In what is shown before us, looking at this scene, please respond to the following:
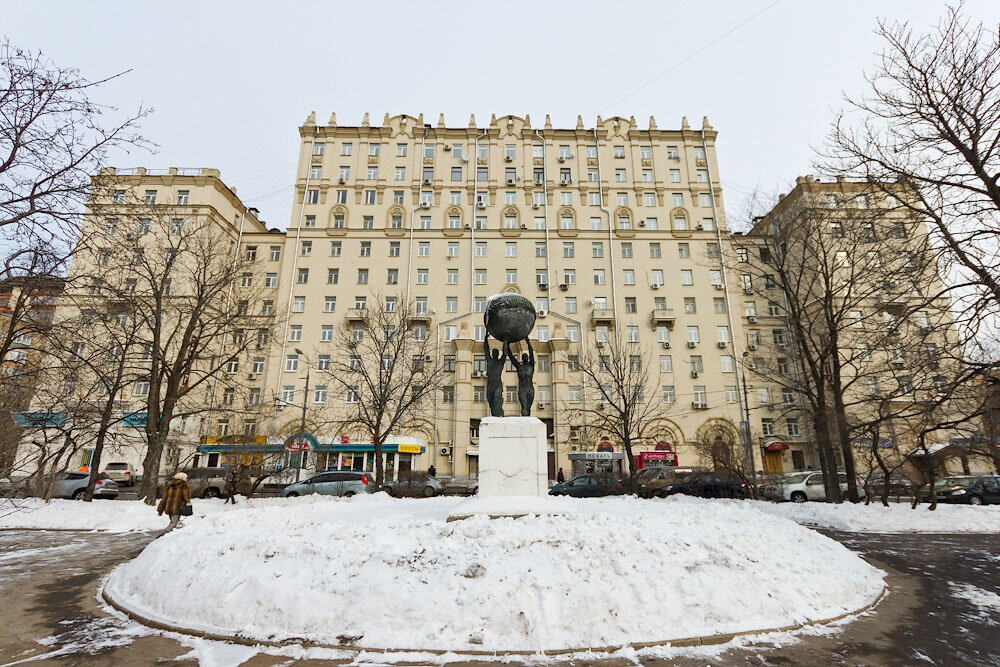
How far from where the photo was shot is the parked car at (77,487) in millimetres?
23875

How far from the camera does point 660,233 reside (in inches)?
1812

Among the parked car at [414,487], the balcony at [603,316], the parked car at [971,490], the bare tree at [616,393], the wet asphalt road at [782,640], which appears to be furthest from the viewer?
the balcony at [603,316]

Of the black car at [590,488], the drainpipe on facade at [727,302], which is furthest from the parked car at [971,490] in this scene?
the drainpipe on facade at [727,302]

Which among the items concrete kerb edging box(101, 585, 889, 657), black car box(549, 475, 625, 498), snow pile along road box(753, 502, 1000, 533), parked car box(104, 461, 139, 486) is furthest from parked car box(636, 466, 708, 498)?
parked car box(104, 461, 139, 486)

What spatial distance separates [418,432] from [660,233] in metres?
28.9

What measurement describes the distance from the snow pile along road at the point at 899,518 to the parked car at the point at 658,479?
239 inches

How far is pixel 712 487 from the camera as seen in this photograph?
22.0 meters

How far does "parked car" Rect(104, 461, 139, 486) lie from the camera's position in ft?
109

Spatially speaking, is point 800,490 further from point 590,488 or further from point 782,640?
point 782,640

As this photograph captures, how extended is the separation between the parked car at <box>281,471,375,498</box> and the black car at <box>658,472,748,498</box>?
48.5 feet

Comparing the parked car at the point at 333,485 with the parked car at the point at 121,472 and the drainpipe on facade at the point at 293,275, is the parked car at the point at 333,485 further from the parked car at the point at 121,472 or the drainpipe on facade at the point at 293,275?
the parked car at the point at 121,472

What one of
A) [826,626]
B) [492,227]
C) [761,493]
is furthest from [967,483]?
[492,227]

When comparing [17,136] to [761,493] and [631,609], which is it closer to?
[631,609]

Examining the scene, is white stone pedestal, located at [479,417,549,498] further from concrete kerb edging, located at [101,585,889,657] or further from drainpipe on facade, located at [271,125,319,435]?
Result: drainpipe on facade, located at [271,125,319,435]
